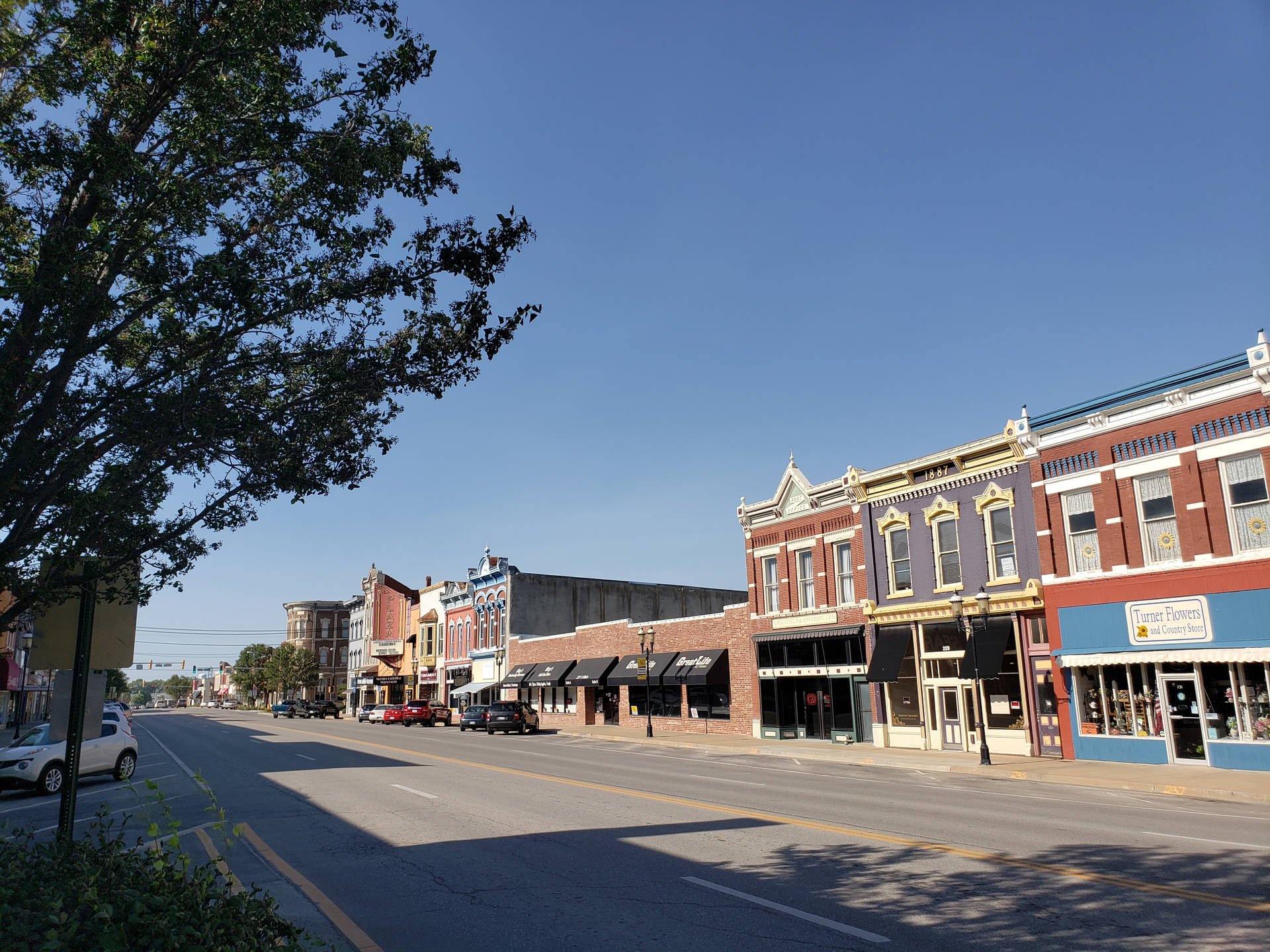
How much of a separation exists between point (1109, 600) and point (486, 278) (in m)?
20.8

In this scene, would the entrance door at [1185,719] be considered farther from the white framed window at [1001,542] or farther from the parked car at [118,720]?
the parked car at [118,720]

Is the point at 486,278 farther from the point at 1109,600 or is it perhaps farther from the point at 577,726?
the point at 577,726

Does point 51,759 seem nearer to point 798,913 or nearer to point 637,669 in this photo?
point 798,913

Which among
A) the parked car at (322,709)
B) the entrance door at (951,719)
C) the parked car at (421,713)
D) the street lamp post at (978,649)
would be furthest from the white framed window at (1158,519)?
the parked car at (322,709)

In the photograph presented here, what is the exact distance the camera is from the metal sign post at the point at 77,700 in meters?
7.04

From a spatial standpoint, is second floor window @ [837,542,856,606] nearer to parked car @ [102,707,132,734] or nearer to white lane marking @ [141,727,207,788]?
white lane marking @ [141,727,207,788]

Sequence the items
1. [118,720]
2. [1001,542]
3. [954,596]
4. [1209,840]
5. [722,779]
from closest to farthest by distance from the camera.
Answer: [1209,840], [722,779], [118,720], [954,596], [1001,542]

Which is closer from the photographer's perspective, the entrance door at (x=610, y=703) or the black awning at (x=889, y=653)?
the black awning at (x=889, y=653)

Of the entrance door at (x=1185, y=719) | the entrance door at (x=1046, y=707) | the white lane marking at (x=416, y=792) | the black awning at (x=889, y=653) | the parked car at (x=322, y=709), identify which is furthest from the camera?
the parked car at (x=322, y=709)

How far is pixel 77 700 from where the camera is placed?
7352 mm

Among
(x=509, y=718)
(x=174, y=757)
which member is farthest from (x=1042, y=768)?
(x=509, y=718)

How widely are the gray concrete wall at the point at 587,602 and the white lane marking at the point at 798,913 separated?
144 feet

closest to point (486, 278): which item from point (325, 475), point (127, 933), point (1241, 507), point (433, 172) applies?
point (433, 172)

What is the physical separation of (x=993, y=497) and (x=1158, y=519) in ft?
15.9
